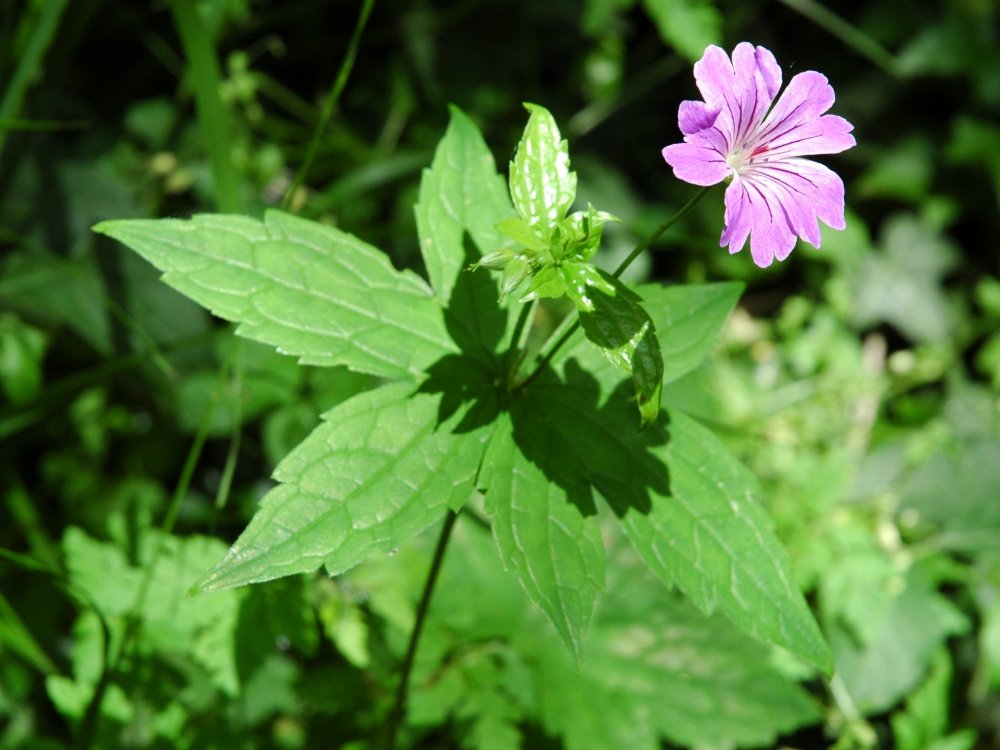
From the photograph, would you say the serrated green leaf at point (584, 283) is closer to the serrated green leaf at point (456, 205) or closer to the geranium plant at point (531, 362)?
the geranium plant at point (531, 362)

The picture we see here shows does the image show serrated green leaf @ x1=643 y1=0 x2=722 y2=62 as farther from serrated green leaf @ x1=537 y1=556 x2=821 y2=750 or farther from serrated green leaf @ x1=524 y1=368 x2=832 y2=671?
serrated green leaf @ x1=524 y1=368 x2=832 y2=671

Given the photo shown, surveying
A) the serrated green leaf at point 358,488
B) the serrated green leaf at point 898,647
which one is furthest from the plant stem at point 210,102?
the serrated green leaf at point 898,647

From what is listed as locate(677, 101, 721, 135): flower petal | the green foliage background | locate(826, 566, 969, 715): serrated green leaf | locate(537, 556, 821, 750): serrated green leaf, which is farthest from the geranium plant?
locate(826, 566, 969, 715): serrated green leaf

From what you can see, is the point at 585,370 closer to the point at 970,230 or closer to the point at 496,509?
the point at 496,509

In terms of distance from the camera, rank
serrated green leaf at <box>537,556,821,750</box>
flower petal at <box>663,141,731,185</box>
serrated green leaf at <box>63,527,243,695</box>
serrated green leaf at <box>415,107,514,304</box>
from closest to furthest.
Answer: flower petal at <box>663,141,731,185</box> < serrated green leaf at <box>415,107,514,304</box> < serrated green leaf at <box>63,527,243,695</box> < serrated green leaf at <box>537,556,821,750</box>

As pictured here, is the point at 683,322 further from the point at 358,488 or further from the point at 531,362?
the point at 358,488

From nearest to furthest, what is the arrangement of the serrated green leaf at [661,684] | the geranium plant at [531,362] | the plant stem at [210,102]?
the geranium plant at [531,362], the plant stem at [210,102], the serrated green leaf at [661,684]

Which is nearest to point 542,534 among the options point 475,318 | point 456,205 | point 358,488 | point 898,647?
point 358,488

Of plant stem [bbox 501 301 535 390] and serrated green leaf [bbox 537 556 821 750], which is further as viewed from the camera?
serrated green leaf [bbox 537 556 821 750]
